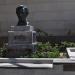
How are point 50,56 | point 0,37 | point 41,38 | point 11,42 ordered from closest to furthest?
point 50,56 < point 11,42 < point 41,38 < point 0,37

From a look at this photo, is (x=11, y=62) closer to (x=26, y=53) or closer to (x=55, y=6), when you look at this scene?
(x=26, y=53)

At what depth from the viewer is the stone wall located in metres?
23.1

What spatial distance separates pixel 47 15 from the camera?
2322cm

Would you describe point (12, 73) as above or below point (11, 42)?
below

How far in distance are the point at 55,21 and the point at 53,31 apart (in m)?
0.78

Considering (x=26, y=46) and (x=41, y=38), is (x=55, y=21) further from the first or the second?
(x=26, y=46)

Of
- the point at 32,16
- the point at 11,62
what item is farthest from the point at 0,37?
the point at 11,62

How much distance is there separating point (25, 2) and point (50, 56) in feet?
37.8

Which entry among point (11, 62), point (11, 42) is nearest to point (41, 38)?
point (11, 42)

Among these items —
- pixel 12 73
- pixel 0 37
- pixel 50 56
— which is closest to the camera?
pixel 12 73

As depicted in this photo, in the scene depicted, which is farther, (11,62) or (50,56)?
(50,56)

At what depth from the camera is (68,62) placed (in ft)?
36.0

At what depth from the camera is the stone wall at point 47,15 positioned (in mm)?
23094

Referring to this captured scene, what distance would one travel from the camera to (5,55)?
13.2 meters
